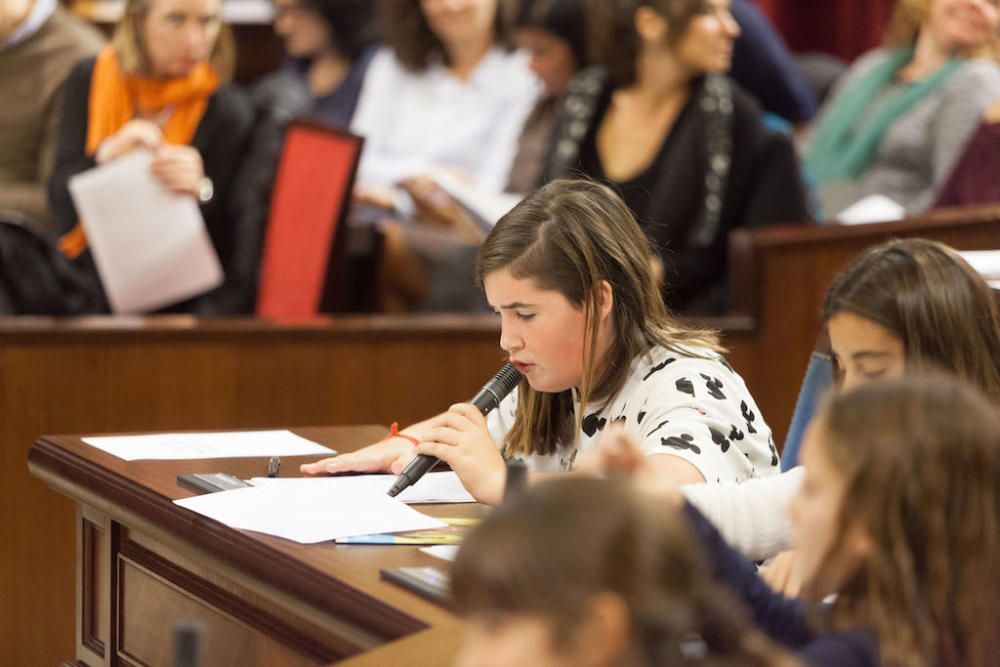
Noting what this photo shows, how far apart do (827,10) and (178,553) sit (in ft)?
14.9

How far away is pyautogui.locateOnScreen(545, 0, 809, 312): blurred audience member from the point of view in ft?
11.3

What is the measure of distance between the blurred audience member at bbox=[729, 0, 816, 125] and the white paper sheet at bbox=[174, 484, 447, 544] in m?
2.55

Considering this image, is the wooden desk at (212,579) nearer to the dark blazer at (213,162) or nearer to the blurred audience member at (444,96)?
the dark blazer at (213,162)

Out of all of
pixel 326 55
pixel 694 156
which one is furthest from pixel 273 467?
pixel 326 55

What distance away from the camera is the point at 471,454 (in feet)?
5.65

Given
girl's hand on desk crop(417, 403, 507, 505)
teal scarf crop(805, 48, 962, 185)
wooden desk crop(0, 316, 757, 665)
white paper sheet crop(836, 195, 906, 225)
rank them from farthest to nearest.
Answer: teal scarf crop(805, 48, 962, 185), white paper sheet crop(836, 195, 906, 225), wooden desk crop(0, 316, 757, 665), girl's hand on desk crop(417, 403, 507, 505)

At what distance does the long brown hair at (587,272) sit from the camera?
1.92 meters

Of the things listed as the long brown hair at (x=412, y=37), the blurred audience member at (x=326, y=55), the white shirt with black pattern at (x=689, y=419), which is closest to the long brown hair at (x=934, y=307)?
the white shirt with black pattern at (x=689, y=419)

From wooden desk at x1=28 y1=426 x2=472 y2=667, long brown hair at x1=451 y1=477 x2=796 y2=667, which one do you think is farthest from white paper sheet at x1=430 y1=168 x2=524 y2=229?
long brown hair at x1=451 y1=477 x2=796 y2=667

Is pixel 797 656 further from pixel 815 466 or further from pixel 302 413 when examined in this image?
pixel 302 413

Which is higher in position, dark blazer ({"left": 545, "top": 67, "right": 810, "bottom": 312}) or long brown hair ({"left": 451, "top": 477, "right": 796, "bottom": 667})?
dark blazer ({"left": 545, "top": 67, "right": 810, "bottom": 312})

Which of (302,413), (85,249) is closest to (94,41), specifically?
(85,249)

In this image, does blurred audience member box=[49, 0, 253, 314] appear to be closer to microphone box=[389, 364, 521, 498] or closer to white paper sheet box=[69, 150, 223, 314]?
white paper sheet box=[69, 150, 223, 314]

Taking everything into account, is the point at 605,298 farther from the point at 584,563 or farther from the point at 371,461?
the point at 584,563
